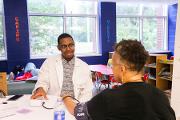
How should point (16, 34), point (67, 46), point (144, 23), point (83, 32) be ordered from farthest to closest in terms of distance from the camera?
point (144, 23) → point (83, 32) → point (16, 34) → point (67, 46)

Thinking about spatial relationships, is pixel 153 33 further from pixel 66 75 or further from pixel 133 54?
pixel 133 54

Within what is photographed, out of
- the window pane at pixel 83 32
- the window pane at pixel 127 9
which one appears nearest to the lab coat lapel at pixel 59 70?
the window pane at pixel 83 32

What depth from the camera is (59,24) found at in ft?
23.6

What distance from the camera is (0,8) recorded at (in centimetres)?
637

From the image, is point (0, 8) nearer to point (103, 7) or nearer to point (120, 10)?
point (103, 7)

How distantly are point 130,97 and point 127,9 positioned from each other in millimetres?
7234

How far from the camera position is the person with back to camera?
100cm

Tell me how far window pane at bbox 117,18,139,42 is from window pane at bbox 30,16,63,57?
2.01 m

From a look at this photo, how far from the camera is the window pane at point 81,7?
7.16 meters

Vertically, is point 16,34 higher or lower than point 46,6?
lower

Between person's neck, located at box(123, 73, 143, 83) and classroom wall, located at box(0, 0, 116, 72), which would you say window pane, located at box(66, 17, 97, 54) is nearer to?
classroom wall, located at box(0, 0, 116, 72)

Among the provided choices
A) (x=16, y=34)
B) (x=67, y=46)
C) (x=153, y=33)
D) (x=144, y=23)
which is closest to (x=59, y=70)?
(x=67, y=46)

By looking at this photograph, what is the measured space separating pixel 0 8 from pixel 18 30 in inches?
30.8

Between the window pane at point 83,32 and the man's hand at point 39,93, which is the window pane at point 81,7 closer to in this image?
the window pane at point 83,32
